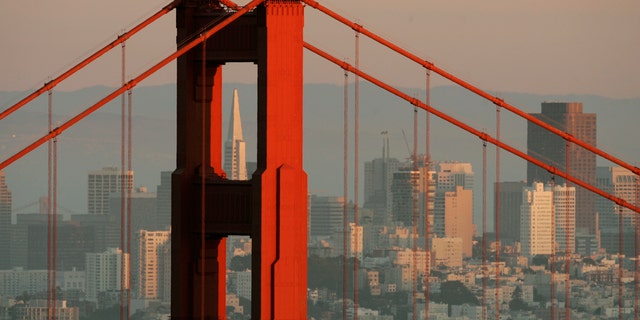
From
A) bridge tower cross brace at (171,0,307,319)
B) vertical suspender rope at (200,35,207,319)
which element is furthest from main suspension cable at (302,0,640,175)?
vertical suspender rope at (200,35,207,319)

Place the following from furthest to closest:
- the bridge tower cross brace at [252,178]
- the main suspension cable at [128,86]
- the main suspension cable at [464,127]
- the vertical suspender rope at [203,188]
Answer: the vertical suspender rope at [203,188]
the main suspension cable at [464,127]
the bridge tower cross brace at [252,178]
the main suspension cable at [128,86]

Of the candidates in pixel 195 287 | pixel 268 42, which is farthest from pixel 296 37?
pixel 195 287

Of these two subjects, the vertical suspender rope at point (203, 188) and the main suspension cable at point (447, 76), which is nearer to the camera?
the main suspension cable at point (447, 76)

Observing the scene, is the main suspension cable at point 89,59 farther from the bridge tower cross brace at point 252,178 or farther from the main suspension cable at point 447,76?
the main suspension cable at point 447,76

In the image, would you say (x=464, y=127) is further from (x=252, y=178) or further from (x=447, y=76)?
(x=252, y=178)

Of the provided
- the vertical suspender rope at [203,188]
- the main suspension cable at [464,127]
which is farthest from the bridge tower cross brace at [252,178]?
the main suspension cable at [464,127]

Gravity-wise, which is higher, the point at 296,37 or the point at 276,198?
the point at 296,37

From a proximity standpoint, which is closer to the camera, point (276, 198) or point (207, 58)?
point (276, 198)

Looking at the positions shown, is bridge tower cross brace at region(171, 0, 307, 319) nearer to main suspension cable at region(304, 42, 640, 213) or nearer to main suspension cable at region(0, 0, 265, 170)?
main suspension cable at region(0, 0, 265, 170)

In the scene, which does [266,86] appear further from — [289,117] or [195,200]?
[195,200]
